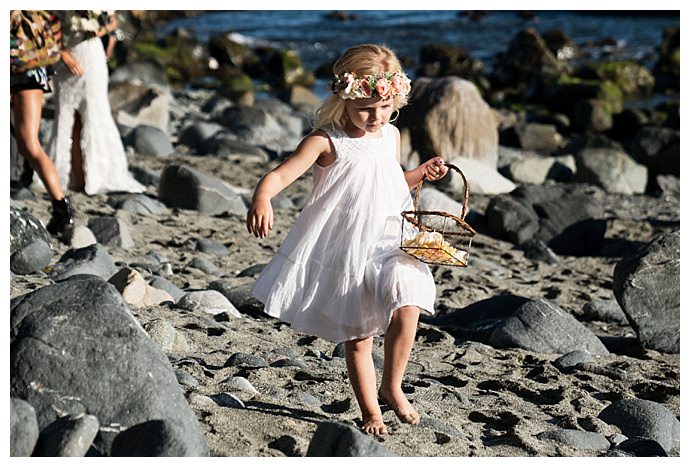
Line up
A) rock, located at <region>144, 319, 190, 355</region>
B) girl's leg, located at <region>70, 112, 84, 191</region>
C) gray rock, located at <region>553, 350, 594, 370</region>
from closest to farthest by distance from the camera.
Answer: rock, located at <region>144, 319, 190, 355</region> → gray rock, located at <region>553, 350, 594, 370</region> → girl's leg, located at <region>70, 112, 84, 191</region>

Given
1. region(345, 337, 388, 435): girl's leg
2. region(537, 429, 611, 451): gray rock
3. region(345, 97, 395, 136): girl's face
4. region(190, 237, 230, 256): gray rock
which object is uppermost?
region(345, 97, 395, 136): girl's face

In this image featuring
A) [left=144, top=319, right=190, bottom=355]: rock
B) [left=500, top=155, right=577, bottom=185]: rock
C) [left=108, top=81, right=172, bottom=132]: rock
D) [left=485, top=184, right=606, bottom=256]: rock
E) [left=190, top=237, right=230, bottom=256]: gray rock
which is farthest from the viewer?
[left=108, top=81, right=172, bottom=132]: rock

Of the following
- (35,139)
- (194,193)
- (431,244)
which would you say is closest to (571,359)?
(431,244)

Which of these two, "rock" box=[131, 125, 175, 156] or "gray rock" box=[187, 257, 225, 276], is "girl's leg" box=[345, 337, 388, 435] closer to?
"gray rock" box=[187, 257, 225, 276]

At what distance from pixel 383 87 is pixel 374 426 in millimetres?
1281

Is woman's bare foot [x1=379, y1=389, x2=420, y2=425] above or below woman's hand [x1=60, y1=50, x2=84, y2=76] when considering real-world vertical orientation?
below

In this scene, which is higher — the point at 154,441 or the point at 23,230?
the point at 154,441

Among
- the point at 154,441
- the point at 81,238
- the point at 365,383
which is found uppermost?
the point at 154,441

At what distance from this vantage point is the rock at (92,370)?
3502 millimetres

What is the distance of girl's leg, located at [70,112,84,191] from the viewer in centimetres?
819

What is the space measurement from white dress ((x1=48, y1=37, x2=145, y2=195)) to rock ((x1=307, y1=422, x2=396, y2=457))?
16.5 ft

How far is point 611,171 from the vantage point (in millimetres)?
11602

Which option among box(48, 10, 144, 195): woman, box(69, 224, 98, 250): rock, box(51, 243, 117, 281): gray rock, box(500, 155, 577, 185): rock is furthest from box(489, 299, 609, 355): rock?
box(500, 155, 577, 185): rock

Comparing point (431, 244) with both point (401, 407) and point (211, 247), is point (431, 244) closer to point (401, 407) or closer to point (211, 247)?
point (401, 407)
